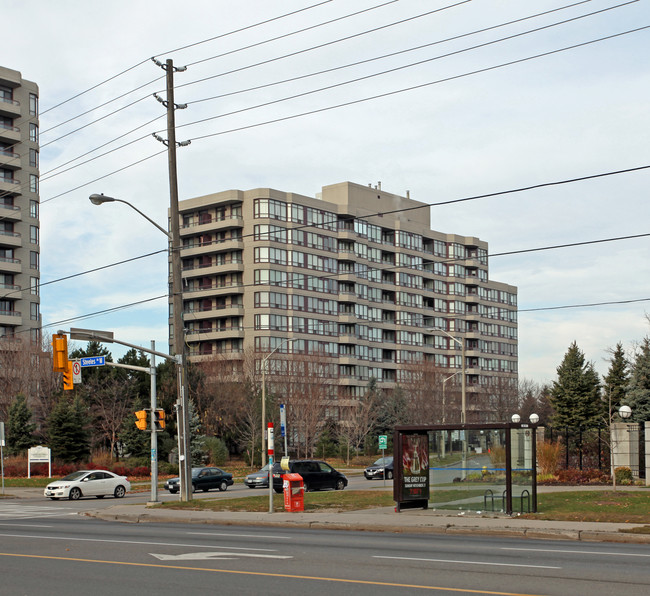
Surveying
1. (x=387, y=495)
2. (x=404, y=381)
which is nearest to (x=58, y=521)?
(x=387, y=495)

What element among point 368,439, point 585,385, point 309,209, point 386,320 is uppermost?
point 309,209

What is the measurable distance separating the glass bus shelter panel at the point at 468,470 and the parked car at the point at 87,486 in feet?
68.4

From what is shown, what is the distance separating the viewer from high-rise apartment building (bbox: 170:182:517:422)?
99062 millimetres

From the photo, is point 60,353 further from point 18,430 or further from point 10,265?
point 10,265

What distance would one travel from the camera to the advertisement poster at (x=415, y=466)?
2544 cm

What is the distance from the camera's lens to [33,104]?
312ft

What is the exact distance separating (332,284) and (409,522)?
85.7 m

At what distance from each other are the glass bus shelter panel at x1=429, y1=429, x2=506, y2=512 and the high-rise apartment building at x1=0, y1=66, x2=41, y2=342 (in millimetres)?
70725

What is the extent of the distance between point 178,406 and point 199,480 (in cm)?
1486

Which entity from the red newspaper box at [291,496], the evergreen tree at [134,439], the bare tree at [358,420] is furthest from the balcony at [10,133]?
the red newspaper box at [291,496]

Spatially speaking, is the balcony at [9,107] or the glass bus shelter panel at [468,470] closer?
the glass bus shelter panel at [468,470]

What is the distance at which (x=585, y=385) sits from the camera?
68.1 metres

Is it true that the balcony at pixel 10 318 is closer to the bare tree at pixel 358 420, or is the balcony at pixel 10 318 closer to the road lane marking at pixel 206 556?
the bare tree at pixel 358 420

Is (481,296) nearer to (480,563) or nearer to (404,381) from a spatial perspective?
(404,381)
